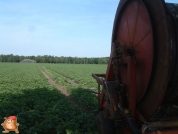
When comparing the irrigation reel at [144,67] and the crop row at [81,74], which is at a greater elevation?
the irrigation reel at [144,67]

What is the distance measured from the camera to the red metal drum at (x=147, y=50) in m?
3.17

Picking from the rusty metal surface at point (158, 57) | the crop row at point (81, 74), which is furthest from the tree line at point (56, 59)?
the rusty metal surface at point (158, 57)

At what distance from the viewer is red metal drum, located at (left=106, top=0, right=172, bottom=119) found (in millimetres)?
3166

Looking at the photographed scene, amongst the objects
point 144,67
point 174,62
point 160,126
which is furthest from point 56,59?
point 160,126

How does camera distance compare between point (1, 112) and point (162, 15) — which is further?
point (1, 112)

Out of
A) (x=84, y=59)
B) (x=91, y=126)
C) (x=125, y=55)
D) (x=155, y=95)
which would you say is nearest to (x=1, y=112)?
(x=91, y=126)

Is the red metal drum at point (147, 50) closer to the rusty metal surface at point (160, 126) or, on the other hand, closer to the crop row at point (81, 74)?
the rusty metal surface at point (160, 126)

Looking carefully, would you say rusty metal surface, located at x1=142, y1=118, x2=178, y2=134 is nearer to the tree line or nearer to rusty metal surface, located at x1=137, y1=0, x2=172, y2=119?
rusty metal surface, located at x1=137, y1=0, x2=172, y2=119

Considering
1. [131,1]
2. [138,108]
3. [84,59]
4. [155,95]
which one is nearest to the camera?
[155,95]

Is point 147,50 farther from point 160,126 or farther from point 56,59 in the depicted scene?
point 56,59

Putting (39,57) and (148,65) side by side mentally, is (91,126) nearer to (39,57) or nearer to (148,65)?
(148,65)

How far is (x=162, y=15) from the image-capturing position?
3.18 m

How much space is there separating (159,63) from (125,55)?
0.81m

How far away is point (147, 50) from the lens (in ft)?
12.0
